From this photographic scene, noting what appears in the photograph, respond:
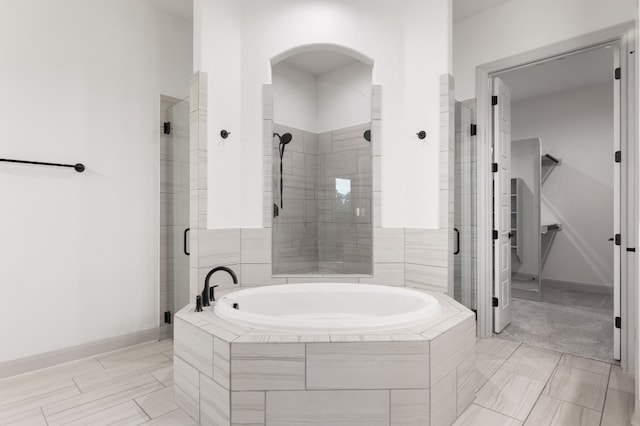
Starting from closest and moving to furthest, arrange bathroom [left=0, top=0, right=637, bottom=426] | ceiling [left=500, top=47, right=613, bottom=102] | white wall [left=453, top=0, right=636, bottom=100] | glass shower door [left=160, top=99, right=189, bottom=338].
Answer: bathroom [left=0, top=0, right=637, bottom=426]
white wall [left=453, top=0, right=636, bottom=100]
glass shower door [left=160, top=99, right=189, bottom=338]
ceiling [left=500, top=47, right=613, bottom=102]

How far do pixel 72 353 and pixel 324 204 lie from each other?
217 centimetres

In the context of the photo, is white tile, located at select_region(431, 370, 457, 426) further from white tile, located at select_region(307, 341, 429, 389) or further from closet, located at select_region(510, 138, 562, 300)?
closet, located at select_region(510, 138, 562, 300)

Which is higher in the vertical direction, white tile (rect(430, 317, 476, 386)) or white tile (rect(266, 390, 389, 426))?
white tile (rect(430, 317, 476, 386))

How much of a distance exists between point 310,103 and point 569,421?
2.72 metres

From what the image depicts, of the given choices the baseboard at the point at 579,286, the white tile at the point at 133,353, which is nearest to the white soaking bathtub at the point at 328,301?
the white tile at the point at 133,353

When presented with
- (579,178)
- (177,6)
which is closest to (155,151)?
(177,6)

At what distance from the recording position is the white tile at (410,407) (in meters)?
1.54

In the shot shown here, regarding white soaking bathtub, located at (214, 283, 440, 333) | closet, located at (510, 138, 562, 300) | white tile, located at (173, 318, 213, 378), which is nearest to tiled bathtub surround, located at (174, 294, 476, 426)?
white tile, located at (173, 318, 213, 378)

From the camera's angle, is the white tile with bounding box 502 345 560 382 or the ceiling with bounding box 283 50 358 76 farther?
the ceiling with bounding box 283 50 358 76

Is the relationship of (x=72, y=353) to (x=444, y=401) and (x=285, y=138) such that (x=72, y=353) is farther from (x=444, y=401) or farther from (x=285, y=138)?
(x=444, y=401)

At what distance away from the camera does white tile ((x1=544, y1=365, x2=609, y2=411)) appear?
1.97 m

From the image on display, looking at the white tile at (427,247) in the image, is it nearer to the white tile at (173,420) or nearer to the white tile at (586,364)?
the white tile at (586,364)

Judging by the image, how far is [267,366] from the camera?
153cm

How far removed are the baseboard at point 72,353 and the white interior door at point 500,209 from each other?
2.97 m
